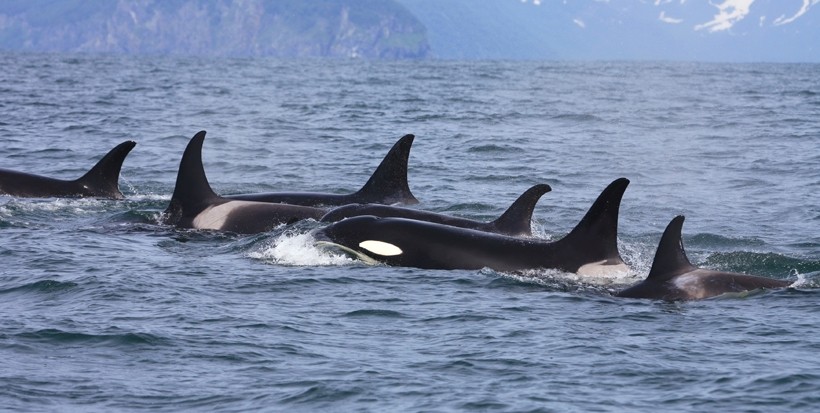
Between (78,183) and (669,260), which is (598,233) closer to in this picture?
(669,260)

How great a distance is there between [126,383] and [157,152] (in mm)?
18603

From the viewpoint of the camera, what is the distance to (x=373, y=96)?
53.3 m

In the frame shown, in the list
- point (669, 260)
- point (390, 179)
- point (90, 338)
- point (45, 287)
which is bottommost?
point (90, 338)

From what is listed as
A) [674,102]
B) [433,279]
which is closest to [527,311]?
[433,279]

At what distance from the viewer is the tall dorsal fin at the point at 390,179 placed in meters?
16.9

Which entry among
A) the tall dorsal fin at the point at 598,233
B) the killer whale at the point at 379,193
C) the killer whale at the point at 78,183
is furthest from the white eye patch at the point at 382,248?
the killer whale at the point at 78,183

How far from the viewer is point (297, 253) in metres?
13.5

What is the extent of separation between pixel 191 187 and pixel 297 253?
329cm

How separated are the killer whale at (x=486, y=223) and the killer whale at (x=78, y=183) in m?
4.72

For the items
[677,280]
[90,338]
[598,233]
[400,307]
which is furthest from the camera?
[598,233]

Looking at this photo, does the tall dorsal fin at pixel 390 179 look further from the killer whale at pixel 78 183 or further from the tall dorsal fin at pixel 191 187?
the killer whale at pixel 78 183

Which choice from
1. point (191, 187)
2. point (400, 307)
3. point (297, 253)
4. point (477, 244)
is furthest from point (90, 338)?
point (191, 187)

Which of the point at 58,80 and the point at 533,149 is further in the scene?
the point at 58,80

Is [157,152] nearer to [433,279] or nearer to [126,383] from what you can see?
[433,279]
